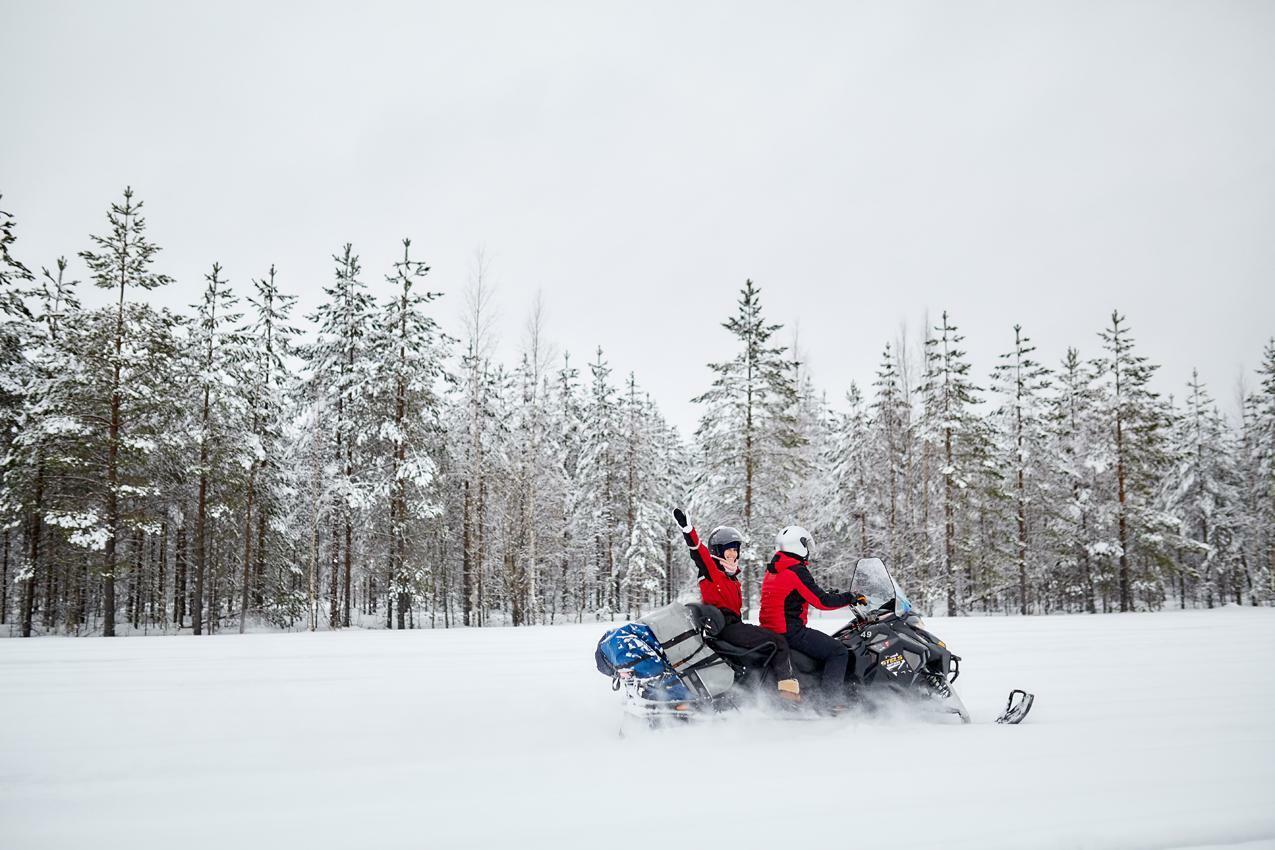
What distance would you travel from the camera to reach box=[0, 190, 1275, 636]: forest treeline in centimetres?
2028

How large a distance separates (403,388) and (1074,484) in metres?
30.5

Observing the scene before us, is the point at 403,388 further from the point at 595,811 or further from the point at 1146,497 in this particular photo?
the point at 1146,497

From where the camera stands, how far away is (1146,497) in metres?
31.5

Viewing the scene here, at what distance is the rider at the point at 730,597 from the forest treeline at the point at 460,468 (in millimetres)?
18532

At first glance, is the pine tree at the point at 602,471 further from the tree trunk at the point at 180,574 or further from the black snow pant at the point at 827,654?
the black snow pant at the point at 827,654

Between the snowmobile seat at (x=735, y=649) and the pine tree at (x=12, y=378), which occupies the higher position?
the pine tree at (x=12, y=378)

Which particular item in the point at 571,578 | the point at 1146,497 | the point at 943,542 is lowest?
the point at 571,578

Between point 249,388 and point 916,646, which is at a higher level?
point 249,388

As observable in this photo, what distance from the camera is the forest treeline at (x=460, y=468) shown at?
2028cm

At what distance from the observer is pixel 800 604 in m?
6.13

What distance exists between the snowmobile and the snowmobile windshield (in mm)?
11

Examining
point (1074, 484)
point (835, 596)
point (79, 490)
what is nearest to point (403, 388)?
point (79, 490)

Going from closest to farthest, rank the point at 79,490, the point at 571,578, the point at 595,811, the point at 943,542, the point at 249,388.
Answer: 1. the point at 595,811
2. the point at 79,490
3. the point at 249,388
4. the point at 943,542
5. the point at 571,578

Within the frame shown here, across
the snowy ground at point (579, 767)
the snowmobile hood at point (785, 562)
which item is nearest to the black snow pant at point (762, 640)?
the snowy ground at point (579, 767)
